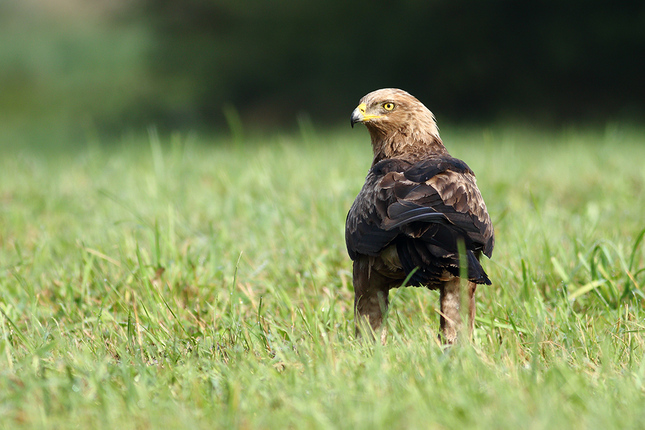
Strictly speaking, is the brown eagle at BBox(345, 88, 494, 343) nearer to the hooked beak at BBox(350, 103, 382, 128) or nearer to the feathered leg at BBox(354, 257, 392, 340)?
the feathered leg at BBox(354, 257, 392, 340)

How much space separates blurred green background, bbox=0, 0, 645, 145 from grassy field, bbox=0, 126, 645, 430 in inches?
278

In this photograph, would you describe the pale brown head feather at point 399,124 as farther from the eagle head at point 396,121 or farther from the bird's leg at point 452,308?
the bird's leg at point 452,308

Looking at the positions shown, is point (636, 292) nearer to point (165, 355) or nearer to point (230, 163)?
point (165, 355)

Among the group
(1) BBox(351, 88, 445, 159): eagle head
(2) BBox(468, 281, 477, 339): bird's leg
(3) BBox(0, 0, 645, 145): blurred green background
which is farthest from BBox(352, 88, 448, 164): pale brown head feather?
(3) BBox(0, 0, 645, 145): blurred green background

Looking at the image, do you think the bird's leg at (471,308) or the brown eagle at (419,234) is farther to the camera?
the bird's leg at (471,308)

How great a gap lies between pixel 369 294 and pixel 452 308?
0.39 metres

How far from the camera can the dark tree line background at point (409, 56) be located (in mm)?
13695

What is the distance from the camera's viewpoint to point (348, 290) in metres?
3.85

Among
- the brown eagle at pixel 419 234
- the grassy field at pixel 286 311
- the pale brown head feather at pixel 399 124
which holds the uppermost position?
the pale brown head feather at pixel 399 124

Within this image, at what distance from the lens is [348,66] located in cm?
1633

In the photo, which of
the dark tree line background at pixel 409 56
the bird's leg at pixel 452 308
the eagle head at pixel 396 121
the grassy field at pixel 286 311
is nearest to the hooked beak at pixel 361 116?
the eagle head at pixel 396 121

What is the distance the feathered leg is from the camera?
3.14 meters

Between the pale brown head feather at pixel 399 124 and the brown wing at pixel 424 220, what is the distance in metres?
0.51

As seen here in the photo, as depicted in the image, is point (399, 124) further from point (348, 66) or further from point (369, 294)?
point (348, 66)
